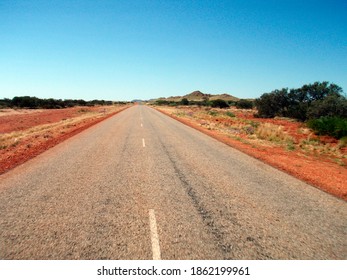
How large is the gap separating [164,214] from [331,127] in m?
20.2

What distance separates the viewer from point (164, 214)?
15.6 feet

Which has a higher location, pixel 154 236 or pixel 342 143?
pixel 154 236

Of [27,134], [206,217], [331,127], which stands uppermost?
[206,217]

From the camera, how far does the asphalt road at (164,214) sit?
366 cm

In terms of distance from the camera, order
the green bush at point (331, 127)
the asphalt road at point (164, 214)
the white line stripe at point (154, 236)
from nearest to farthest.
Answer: the white line stripe at point (154, 236)
the asphalt road at point (164, 214)
the green bush at point (331, 127)

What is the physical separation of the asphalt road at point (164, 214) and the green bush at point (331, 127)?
13737 millimetres

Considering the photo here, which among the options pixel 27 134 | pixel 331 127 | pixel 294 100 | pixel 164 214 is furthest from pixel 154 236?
pixel 294 100

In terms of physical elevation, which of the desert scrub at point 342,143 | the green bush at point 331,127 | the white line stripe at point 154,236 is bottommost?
the desert scrub at point 342,143

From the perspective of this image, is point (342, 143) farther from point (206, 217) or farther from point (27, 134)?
point (27, 134)

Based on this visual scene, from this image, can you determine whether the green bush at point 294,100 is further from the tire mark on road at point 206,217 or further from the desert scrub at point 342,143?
the tire mark on road at point 206,217

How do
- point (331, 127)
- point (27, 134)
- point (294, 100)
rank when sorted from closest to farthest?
point (27, 134) → point (331, 127) → point (294, 100)

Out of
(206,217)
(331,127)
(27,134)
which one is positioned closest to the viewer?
(206,217)

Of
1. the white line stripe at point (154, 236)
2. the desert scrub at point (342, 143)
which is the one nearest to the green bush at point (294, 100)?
the desert scrub at point (342, 143)
